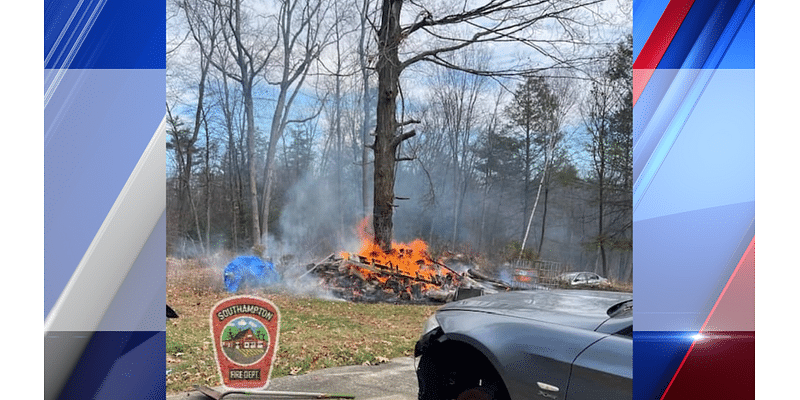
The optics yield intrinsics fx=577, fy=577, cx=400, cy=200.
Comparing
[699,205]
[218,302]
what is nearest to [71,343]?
[218,302]

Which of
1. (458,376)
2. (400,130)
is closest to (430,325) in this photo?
(458,376)

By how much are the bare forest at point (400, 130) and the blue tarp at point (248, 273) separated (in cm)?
9

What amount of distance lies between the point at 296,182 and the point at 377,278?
1.01 meters

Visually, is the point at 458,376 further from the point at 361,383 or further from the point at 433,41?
the point at 433,41

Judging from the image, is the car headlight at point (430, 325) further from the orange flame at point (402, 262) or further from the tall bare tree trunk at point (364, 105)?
the tall bare tree trunk at point (364, 105)

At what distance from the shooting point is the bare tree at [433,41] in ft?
13.0

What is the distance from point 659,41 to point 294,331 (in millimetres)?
2870

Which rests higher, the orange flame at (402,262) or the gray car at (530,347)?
the orange flame at (402,262)

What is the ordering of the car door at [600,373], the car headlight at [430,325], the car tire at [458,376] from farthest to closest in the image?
the car headlight at [430,325]
the car tire at [458,376]
the car door at [600,373]

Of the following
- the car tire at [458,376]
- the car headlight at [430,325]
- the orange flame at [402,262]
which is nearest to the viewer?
the car tire at [458,376]

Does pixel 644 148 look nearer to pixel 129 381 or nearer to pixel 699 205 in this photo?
pixel 699 205

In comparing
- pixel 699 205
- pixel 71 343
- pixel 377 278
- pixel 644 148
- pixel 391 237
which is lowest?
pixel 71 343

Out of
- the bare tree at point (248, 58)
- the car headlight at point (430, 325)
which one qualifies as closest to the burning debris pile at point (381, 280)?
the car headlight at point (430, 325)

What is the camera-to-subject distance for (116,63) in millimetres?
3471
